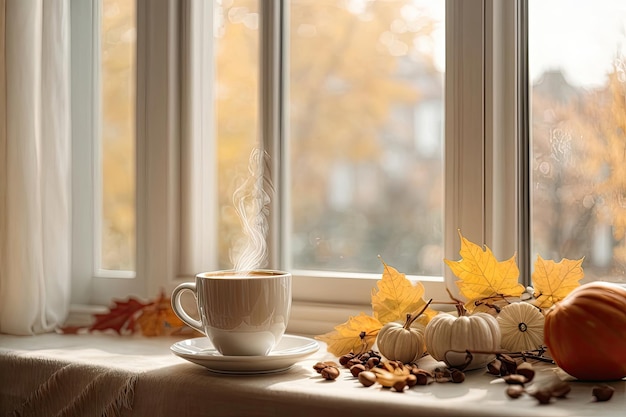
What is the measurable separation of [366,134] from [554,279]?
48 cm

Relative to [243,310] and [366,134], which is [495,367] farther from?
[366,134]

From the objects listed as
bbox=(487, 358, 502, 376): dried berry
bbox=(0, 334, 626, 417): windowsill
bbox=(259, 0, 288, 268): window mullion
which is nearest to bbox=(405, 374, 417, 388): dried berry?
bbox=(0, 334, 626, 417): windowsill

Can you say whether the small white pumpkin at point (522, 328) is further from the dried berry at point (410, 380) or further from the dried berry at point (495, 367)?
the dried berry at point (410, 380)

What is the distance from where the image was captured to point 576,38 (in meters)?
1.20

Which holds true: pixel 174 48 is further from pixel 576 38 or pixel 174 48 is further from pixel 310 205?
pixel 576 38

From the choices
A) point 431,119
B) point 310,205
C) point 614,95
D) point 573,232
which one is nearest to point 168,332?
point 310,205

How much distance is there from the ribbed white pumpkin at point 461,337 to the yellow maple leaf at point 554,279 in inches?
4.2

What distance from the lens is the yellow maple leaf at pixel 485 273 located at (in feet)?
3.47

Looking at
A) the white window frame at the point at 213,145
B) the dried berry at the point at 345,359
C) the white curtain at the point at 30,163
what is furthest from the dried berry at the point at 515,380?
the white curtain at the point at 30,163

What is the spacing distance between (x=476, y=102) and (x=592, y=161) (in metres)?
0.21

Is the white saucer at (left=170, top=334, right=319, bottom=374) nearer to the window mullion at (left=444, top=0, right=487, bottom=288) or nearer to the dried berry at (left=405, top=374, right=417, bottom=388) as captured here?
the dried berry at (left=405, top=374, right=417, bottom=388)

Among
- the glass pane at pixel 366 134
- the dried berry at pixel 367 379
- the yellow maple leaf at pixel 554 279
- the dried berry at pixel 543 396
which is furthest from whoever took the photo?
the glass pane at pixel 366 134

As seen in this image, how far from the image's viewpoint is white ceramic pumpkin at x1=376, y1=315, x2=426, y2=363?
1013 mm

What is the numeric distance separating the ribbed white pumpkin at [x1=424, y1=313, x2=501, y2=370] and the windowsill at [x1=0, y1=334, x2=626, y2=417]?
0.11ft
